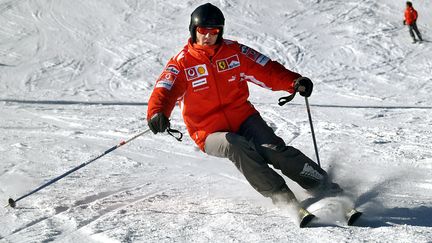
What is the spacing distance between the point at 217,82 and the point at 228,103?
0.68ft

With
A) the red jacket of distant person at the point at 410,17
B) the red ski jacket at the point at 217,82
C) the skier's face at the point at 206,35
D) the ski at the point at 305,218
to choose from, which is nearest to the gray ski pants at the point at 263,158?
the red ski jacket at the point at 217,82

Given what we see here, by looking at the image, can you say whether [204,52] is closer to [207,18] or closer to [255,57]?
[207,18]

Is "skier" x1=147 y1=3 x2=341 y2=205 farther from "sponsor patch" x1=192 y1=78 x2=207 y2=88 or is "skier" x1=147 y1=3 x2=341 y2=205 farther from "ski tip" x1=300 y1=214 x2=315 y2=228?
"ski tip" x1=300 y1=214 x2=315 y2=228

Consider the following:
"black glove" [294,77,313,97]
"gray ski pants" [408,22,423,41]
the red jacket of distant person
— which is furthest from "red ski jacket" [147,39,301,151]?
the red jacket of distant person

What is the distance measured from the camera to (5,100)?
10.4 m

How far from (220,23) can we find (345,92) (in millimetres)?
7408

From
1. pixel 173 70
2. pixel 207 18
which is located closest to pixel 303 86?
pixel 207 18

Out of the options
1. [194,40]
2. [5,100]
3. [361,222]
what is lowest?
[5,100]

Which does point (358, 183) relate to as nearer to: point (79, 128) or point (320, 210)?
point (320, 210)

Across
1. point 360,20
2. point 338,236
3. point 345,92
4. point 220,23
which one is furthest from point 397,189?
point 360,20

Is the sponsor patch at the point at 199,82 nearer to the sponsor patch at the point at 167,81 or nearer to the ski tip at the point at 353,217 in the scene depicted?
the sponsor patch at the point at 167,81

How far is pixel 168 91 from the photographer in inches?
181

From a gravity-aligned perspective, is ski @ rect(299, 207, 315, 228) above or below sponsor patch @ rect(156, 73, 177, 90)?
below

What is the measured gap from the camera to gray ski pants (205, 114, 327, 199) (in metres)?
4.32
